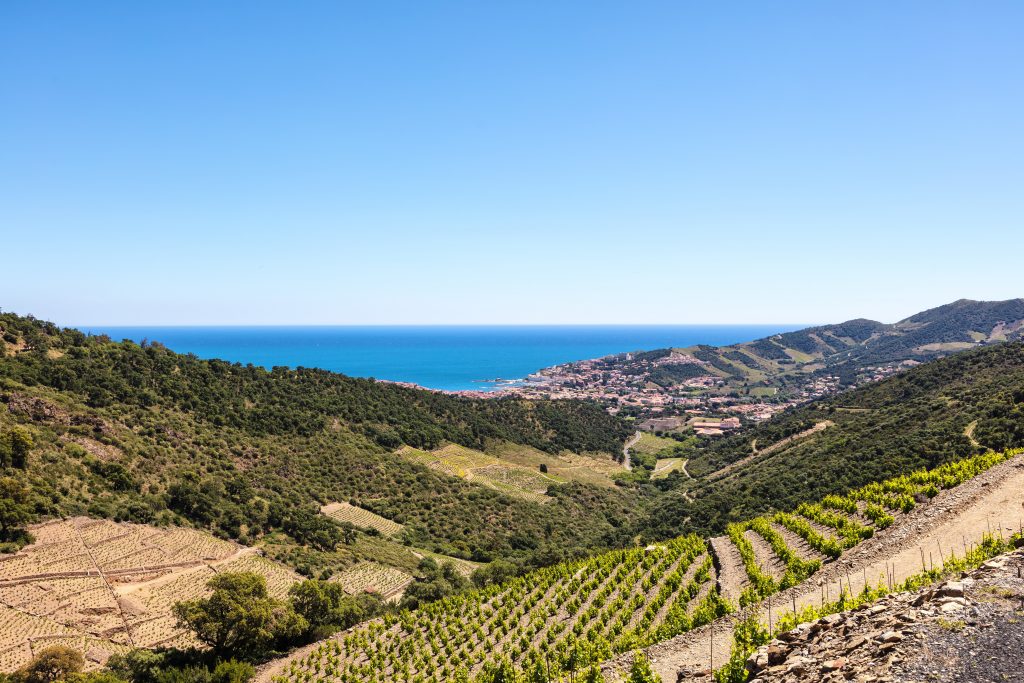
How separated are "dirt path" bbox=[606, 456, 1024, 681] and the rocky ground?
4.60m

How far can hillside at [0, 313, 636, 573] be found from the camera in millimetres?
42031

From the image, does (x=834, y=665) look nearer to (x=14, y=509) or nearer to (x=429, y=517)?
(x=14, y=509)

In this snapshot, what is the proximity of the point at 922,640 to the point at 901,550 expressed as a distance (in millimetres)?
14017

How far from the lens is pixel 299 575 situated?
39812mm

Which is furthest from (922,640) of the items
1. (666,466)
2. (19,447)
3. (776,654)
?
(666,466)

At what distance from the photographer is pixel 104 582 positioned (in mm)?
32125

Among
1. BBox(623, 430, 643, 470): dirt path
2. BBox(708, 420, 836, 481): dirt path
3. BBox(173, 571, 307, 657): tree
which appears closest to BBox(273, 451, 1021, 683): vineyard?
BBox(173, 571, 307, 657): tree

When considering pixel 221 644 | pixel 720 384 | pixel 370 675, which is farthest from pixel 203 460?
pixel 720 384

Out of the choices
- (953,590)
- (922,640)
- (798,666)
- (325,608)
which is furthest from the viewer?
(325,608)

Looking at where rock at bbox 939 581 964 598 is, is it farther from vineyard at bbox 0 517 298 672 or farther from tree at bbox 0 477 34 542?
tree at bbox 0 477 34 542

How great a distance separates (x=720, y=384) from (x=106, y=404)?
183675 millimetres

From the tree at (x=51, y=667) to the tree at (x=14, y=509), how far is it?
1477 cm

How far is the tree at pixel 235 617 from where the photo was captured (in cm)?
2716

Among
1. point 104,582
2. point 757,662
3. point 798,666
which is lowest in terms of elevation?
point 104,582
